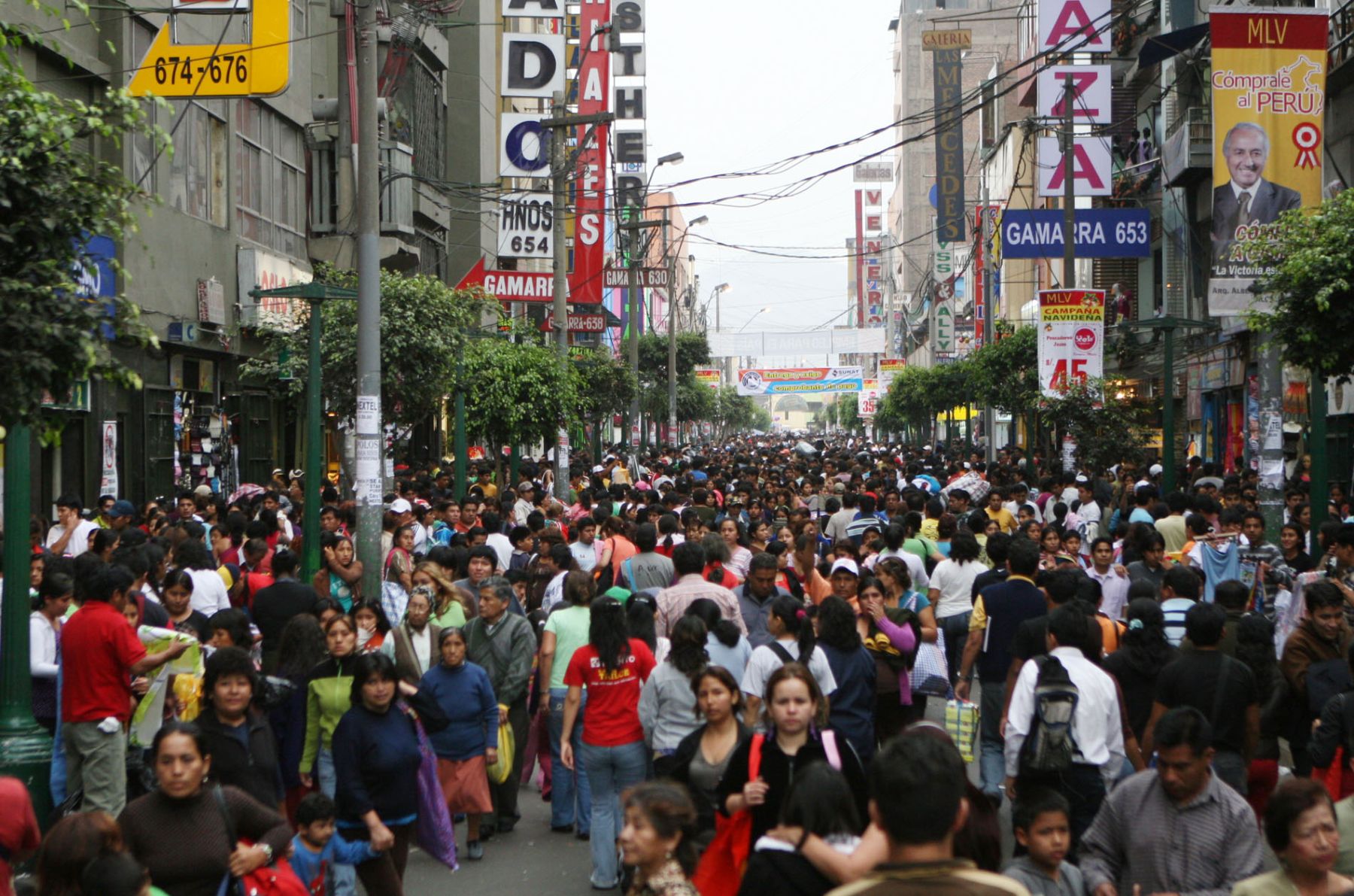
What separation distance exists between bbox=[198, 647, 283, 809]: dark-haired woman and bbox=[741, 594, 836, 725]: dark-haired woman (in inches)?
84.7

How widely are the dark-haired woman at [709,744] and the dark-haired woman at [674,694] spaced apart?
0.82m

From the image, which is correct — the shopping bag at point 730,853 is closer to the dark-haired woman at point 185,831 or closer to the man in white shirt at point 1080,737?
the dark-haired woman at point 185,831

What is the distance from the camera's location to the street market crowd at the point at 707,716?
4840 mm

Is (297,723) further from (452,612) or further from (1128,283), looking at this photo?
(1128,283)

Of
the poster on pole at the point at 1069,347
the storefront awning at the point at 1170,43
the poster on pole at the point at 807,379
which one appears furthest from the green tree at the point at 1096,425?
the poster on pole at the point at 807,379

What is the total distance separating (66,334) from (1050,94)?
3116cm

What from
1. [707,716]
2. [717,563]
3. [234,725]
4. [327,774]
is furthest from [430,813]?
[717,563]

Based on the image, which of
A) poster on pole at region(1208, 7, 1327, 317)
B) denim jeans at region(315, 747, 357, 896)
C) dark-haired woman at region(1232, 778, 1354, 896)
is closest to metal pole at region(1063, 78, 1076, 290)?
poster on pole at region(1208, 7, 1327, 317)

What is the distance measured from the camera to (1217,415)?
113ft

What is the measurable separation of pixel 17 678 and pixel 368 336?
6385 mm

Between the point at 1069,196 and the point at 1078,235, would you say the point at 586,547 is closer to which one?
the point at 1069,196

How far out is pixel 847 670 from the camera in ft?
26.0

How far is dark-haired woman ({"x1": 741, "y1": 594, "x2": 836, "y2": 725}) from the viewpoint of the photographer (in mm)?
7504

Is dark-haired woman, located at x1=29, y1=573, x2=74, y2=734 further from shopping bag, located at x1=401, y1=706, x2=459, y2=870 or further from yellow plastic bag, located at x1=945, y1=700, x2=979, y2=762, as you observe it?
yellow plastic bag, located at x1=945, y1=700, x2=979, y2=762
